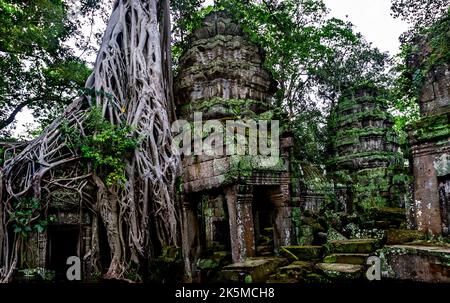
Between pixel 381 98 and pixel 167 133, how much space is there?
1149 cm

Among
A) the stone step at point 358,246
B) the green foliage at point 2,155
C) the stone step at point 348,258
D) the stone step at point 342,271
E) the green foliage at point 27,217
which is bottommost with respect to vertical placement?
the stone step at point 342,271

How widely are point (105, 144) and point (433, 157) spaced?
5.13 metres

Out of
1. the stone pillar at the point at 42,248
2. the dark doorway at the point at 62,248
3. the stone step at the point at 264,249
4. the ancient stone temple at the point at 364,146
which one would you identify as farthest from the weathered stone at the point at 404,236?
the ancient stone temple at the point at 364,146

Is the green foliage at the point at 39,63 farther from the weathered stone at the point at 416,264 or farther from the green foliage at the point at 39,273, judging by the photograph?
the weathered stone at the point at 416,264

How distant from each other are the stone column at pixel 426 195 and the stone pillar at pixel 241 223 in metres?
2.64

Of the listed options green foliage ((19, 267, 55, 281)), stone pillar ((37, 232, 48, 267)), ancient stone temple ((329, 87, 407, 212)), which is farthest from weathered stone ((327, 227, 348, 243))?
ancient stone temple ((329, 87, 407, 212))

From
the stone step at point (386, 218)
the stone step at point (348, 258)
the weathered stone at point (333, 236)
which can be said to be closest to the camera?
the stone step at point (348, 258)

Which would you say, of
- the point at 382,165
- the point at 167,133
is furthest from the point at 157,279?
the point at 382,165

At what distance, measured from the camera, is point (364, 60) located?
1805 cm

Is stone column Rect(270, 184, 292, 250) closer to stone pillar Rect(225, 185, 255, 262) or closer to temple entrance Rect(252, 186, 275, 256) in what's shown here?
temple entrance Rect(252, 186, 275, 256)

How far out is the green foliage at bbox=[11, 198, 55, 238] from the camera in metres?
5.46

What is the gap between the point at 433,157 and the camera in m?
4.48

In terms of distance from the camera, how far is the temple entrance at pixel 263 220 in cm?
701
